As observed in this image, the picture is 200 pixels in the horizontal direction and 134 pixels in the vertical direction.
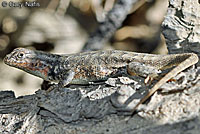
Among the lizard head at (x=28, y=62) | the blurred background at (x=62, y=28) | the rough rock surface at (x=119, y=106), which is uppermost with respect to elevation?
the blurred background at (x=62, y=28)

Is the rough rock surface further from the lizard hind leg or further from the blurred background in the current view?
the blurred background

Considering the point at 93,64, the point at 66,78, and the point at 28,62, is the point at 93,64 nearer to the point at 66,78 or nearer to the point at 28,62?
the point at 66,78

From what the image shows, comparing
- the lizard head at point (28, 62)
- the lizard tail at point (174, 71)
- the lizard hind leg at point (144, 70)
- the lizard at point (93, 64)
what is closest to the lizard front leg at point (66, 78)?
the lizard at point (93, 64)

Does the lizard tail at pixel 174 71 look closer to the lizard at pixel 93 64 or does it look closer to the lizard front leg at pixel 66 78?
the lizard at pixel 93 64

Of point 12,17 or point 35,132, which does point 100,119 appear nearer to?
→ point 35,132

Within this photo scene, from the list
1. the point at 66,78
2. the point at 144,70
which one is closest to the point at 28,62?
the point at 66,78

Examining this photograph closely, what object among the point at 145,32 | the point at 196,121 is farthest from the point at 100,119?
the point at 145,32

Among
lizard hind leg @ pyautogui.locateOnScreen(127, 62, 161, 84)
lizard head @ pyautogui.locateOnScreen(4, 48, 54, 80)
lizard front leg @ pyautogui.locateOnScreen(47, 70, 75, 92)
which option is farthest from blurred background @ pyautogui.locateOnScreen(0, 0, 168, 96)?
lizard hind leg @ pyautogui.locateOnScreen(127, 62, 161, 84)
